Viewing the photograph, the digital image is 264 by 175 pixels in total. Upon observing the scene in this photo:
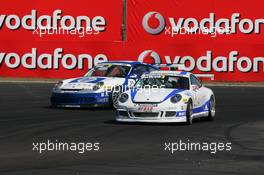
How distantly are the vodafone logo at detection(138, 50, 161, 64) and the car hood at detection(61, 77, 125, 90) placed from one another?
13378 millimetres

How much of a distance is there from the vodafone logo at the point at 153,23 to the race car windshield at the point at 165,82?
19817 mm

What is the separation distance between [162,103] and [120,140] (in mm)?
2928

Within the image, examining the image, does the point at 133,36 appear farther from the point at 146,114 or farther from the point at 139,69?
the point at 146,114

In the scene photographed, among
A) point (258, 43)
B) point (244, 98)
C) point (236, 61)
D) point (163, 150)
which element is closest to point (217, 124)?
point (163, 150)

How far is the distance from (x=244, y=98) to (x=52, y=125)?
11312 millimetres

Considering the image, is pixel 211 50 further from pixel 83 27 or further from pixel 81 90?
pixel 81 90

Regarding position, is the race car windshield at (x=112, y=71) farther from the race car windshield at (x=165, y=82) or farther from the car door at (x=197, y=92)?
the car door at (x=197, y=92)

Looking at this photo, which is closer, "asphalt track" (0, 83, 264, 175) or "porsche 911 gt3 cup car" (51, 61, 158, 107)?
"asphalt track" (0, 83, 264, 175)

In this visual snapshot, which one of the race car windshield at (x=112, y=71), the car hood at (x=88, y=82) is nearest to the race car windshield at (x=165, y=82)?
the car hood at (x=88, y=82)

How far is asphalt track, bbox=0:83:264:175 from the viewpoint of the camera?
11.2 m

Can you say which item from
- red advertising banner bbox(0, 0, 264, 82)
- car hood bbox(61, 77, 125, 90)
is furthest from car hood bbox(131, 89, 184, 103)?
red advertising banner bbox(0, 0, 264, 82)

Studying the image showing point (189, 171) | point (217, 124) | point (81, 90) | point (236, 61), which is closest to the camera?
point (189, 171)

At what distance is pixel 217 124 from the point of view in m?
18.2

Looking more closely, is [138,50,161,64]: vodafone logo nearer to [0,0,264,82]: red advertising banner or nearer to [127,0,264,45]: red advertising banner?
[0,0,264,82]: red advertising banner
